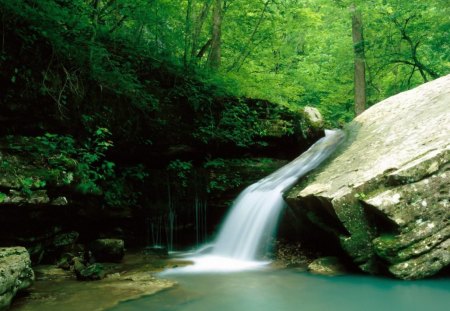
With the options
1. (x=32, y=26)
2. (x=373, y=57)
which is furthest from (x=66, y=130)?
(x=373, y=57)

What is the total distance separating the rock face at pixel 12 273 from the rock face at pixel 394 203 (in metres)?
3.79

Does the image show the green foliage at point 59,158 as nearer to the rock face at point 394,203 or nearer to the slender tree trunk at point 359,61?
the rock face at point 394,203

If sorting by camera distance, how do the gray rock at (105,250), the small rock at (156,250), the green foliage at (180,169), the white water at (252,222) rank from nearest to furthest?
the gray rock at (105,250), the white water at (252,222), the small rock at (156,250), the green foliage at (180,169)

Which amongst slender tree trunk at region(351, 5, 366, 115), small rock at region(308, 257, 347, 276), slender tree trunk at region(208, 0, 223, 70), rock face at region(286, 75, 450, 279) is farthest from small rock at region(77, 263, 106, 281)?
slender tree trunk at region(351, 5, 366, 115)

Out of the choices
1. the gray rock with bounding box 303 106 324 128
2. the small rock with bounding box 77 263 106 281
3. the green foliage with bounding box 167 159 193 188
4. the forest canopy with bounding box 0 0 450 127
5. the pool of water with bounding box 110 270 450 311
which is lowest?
the pool of water with bounding box 110 270 450 311

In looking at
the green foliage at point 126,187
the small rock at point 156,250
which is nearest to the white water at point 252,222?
the small rock at point 156,250

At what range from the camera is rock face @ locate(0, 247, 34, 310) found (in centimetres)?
366

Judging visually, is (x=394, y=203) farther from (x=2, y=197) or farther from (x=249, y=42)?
(x=249, y=42)

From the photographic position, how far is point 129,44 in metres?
7.86

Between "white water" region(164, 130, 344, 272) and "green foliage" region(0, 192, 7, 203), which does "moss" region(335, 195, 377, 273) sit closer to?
"white water" region(164, 130, 344, 272)

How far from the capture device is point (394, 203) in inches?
187

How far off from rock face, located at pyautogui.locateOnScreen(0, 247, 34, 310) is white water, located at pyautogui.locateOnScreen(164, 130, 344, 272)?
8.11 ft

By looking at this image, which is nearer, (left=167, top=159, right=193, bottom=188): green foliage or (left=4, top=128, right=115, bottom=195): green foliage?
(left=4, top=128, right=115, bottom=195): green foliage

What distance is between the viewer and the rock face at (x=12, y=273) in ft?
12.0
